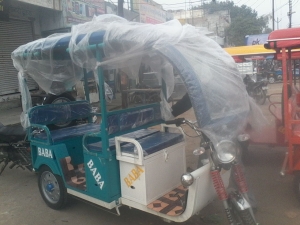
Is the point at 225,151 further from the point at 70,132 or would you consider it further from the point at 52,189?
the point at 52,189

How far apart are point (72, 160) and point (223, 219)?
2.01 meters

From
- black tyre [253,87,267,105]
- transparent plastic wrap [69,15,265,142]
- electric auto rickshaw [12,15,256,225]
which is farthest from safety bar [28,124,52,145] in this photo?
black tyre [253,87,267,105]

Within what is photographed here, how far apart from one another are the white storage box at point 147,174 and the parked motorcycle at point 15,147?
7.72 ft

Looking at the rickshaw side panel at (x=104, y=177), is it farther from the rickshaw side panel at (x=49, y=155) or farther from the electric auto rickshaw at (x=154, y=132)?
the rickshaw side panel at (x=49, y=155)

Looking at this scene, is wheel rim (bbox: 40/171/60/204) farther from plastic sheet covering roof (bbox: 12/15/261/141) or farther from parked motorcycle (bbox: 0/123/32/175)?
plastic sheet covering roof (bbox: 12/15/261/141)

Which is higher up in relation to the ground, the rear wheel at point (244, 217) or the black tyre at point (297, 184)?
the rear wheel at point (244, 217)

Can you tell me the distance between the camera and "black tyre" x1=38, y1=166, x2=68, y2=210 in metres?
3.92

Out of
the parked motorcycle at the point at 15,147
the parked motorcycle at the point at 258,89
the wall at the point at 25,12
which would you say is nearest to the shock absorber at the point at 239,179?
the parked motorcycle at the point at 15,147

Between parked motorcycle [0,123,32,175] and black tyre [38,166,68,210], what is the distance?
85 cm

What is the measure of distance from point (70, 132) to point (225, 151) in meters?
2.29

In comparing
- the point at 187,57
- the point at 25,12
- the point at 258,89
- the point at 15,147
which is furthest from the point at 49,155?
the point at 258,89

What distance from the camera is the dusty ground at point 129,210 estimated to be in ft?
11.9

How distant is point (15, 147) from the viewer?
16.5ft

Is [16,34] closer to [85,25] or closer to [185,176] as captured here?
[85,25]
